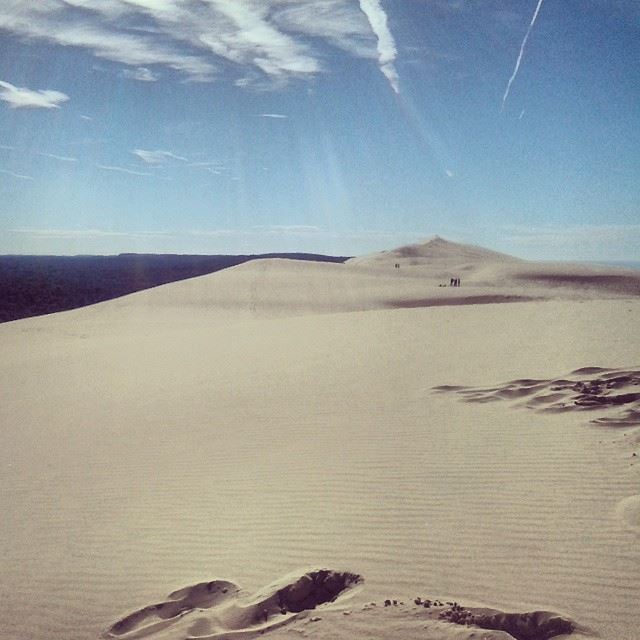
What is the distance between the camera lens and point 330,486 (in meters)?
5.82

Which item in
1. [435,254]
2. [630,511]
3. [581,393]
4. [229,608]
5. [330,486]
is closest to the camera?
[229,608]

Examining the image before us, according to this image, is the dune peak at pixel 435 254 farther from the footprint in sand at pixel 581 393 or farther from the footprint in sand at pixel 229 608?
the footprint in sand at pixel 229 608

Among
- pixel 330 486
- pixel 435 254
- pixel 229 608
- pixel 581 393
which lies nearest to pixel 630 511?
pixel 330 486

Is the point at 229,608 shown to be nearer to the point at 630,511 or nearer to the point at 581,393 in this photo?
the point at 630,511

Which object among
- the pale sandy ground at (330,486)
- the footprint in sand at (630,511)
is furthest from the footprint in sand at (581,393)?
the footprint in sand at (630,511)

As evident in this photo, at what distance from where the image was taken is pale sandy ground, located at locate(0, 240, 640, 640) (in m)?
4.08

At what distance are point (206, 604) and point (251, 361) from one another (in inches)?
371

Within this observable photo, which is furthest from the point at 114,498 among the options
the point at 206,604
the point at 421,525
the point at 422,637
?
the point at 422,637

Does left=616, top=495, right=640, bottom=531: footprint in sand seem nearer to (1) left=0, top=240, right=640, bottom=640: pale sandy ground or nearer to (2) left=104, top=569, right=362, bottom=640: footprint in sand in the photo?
(1) left=0, top=240, right=640, bottom=640: pale sandy ground

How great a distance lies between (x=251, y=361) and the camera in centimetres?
1347

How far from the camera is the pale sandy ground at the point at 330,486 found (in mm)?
4078

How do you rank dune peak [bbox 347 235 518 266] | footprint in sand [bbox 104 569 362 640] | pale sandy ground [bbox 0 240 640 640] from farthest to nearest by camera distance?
dune peak [bbox 347 235 518 266]
pale sandy ground [bbox 0 240 640 640]
footprint in sand [bbox 104 569 362 640]

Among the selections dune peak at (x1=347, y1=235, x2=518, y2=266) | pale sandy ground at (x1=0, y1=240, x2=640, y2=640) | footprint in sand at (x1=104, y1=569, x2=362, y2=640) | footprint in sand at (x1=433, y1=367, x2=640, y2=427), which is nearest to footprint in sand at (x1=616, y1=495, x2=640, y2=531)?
pale sandy ground at (x1=0, y1=240, x2=640, y2=640)

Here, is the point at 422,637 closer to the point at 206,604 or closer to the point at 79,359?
the point at 206,604
